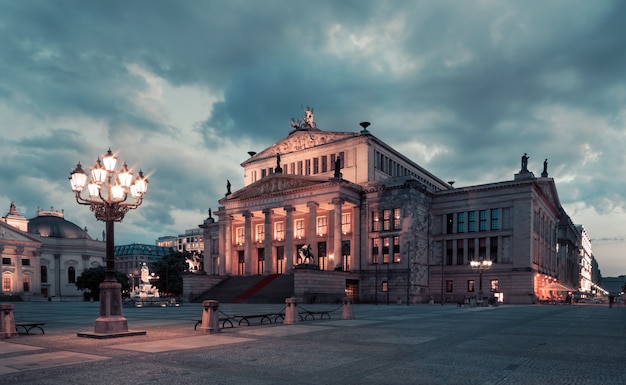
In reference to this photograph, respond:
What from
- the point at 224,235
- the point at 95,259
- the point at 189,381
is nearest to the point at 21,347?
the point at 189,381

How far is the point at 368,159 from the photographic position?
75.5m

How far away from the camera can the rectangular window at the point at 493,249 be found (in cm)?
6812

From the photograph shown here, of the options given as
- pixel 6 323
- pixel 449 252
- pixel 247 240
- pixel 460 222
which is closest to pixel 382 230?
pixel 449 252

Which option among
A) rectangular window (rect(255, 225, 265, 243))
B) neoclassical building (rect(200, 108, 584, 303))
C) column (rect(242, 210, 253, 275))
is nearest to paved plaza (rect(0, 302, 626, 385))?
neoclassical building (rect(200, 108, 584, 303))

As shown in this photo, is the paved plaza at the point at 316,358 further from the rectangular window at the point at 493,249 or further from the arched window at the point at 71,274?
the arched window at the point at 71,274

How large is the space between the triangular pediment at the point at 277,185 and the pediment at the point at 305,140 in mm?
11620

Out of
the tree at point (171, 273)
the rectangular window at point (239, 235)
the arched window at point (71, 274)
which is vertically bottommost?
the arched window at point (71, 274)

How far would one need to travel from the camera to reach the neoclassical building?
65938 mm

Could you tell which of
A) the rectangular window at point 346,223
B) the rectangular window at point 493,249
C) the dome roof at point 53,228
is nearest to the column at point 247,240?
the rectangular window at point 346,223

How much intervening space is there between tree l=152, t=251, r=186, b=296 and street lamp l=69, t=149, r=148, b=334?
241ft

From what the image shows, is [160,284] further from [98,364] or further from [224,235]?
[98,364]

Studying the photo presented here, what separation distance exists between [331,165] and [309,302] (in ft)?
94.1

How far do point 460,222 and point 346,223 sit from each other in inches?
652

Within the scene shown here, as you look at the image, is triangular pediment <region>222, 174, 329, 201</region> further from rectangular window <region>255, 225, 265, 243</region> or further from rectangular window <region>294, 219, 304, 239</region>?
rectangular window <region>294, 219, 304, 239</region>
